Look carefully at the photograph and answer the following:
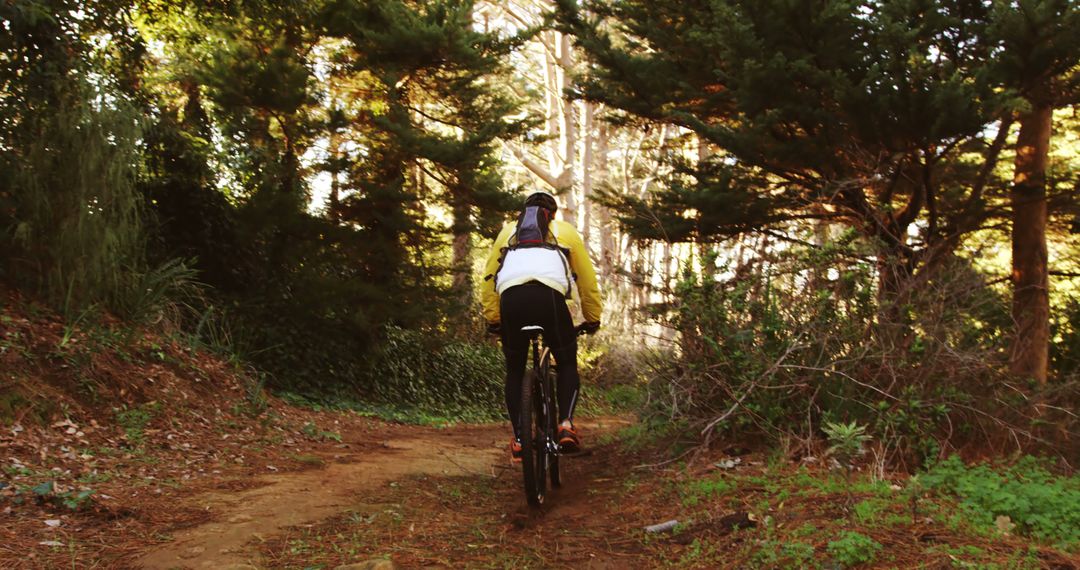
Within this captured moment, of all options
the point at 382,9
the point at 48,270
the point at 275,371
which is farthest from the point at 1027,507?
the point at 382,9

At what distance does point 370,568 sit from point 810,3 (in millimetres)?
6276

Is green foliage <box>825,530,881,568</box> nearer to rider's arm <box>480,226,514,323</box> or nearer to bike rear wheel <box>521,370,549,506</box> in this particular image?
bike rear wheel <box>521,370,549,506</box>

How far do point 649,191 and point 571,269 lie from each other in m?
5.46

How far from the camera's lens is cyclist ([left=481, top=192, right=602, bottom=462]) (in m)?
5.11

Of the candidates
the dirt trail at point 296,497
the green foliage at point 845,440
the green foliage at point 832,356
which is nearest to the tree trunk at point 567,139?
the dirt trail at point 296,497


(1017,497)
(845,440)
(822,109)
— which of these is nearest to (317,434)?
(845,440)

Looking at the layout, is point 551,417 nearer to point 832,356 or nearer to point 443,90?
point 832,356

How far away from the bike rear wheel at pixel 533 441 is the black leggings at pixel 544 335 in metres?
0.10

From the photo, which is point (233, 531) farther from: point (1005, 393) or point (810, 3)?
point (810, 3)

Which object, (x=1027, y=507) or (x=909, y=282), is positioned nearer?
(x=1027, y=507)

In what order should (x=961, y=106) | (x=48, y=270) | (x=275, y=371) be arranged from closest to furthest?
(x=961, y=106) → (x=48, y=270) → (x=275, y=371)

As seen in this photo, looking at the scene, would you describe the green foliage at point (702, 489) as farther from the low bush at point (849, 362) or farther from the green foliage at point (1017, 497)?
the green foliage at point (1017, 497)

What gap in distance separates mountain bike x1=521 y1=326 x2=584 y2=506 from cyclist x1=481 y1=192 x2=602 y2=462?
3.0 inches

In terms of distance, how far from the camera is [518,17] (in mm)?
23922
